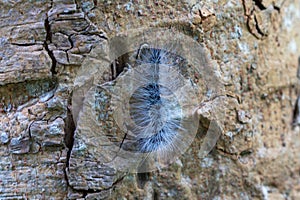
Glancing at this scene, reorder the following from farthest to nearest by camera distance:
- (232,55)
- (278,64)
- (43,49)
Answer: (278,64) → (232,55) → (43,49)

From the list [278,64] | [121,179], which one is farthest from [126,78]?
[278,64]

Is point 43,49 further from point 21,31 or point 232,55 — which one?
point 232,55

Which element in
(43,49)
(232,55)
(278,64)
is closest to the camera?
(43,49)
